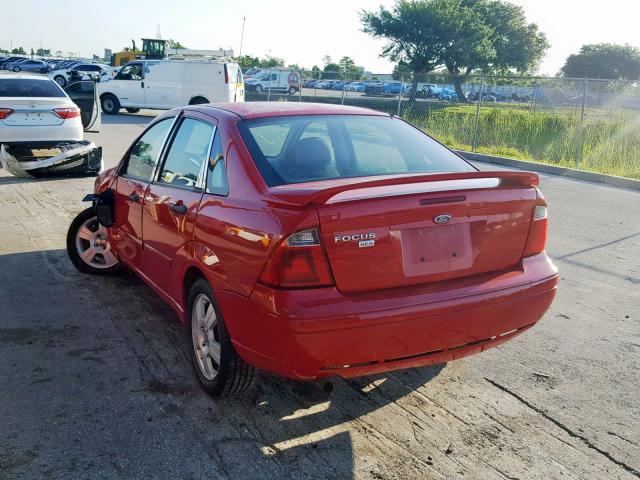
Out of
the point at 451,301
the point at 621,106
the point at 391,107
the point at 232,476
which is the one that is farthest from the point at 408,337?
the point at 391,107

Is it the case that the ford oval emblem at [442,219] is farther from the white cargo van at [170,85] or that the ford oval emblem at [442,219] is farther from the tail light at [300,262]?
the white cargo van at [170,85]

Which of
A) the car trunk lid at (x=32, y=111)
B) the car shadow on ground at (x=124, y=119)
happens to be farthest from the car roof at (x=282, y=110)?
the car shadow on ground at (x=124, y=119)

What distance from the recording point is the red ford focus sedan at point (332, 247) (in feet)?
9.53

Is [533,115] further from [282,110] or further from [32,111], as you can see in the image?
[282,110]

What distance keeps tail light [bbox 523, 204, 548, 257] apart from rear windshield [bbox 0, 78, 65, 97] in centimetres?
997

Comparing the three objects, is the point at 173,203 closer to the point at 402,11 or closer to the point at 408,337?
the point at 408,337

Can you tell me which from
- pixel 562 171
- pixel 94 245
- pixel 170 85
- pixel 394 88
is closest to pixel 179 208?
pixel 94 245

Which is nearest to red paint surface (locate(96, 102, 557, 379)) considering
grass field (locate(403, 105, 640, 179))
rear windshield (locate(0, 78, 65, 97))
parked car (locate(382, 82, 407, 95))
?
rear windshield (locate(0, 78, 65, 97))

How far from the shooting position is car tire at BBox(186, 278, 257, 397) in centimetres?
337

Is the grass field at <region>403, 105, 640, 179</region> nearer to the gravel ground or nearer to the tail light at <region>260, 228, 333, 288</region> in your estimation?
Answer: the gravel ground

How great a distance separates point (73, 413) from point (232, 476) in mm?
1077

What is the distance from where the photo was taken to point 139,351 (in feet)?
13.9

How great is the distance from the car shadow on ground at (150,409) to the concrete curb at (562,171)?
973 centimetres

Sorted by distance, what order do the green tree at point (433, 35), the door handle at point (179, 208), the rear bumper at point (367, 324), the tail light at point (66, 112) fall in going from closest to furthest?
the rear bumper at point (367, 324), the door handle at point (179, 208), the tail light at point (66, 112), the green tree at point (433, 35)
